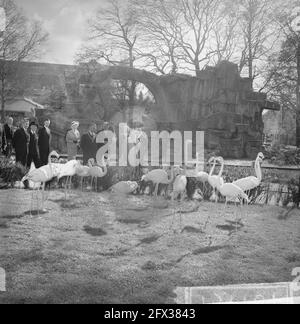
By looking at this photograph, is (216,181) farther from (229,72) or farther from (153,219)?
(229,72)

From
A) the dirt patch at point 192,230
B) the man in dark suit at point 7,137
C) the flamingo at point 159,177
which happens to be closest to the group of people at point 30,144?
the man in dark suit at point 7,137

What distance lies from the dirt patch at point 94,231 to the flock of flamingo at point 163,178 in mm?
1421

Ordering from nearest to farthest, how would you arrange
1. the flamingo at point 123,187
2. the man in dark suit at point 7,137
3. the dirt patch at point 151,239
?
the dirt patch at point 151,239, the flamingo at point 123,187, the man in dark suit at point 7,137

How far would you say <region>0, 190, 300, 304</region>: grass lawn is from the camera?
12.9 ft

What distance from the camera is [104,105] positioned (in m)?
25.2

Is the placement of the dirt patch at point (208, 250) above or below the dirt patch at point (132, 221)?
below

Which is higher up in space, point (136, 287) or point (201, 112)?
point (201, 112)

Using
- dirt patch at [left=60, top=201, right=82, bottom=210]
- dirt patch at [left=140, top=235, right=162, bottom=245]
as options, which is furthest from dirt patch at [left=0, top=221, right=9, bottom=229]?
dirt patch at [left=140, top=235, right=162, bottom=245]

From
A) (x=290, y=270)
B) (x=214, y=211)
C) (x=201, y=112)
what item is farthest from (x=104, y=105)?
(x=290, y=270)

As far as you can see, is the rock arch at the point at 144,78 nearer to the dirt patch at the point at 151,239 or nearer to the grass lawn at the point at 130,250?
the grass lawn at the point at 130,250

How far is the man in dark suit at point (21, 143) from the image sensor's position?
33.6ft

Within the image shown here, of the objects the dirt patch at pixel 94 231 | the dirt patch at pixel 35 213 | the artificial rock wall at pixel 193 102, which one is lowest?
the dirt patch at pixel 94 231

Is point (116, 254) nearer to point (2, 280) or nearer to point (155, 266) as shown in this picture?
point (155, 266)
